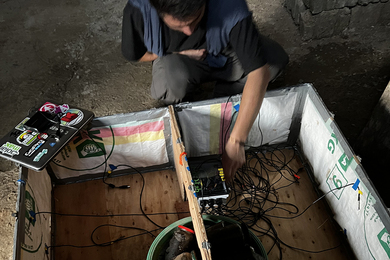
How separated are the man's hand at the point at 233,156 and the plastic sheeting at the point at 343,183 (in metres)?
0.36

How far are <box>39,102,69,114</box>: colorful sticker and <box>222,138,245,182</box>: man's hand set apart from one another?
0.70 metres

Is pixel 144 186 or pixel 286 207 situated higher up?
pixel 144 186

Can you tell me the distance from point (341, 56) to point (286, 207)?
123 cm

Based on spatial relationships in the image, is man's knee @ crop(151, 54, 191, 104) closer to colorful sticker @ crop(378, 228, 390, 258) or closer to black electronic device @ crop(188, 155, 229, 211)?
black electronic device @ crop(188, 155, 229, 211)

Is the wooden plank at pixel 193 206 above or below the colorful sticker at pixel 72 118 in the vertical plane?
below

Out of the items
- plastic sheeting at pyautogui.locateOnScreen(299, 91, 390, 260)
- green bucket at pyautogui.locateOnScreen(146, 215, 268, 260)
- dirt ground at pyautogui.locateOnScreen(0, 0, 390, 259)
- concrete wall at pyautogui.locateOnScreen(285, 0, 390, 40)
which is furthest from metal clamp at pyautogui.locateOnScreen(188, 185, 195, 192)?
concrete wall at pyautogui.locateOnScreen(285, 0, 390, 40)

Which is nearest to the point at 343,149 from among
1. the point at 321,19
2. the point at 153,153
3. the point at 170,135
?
the point at 170,135

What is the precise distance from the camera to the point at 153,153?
4.70 feet

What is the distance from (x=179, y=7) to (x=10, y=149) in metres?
0.80

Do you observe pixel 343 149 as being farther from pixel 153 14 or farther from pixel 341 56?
pixel 341 56

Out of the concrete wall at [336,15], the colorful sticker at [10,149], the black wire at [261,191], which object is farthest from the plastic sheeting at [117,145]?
the concrete wall at [336,15]

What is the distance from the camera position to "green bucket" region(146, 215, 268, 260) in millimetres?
1082

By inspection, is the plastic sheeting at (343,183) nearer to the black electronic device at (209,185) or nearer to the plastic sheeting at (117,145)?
the black electronic device at (209,185)

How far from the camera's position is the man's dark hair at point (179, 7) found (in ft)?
2.82
